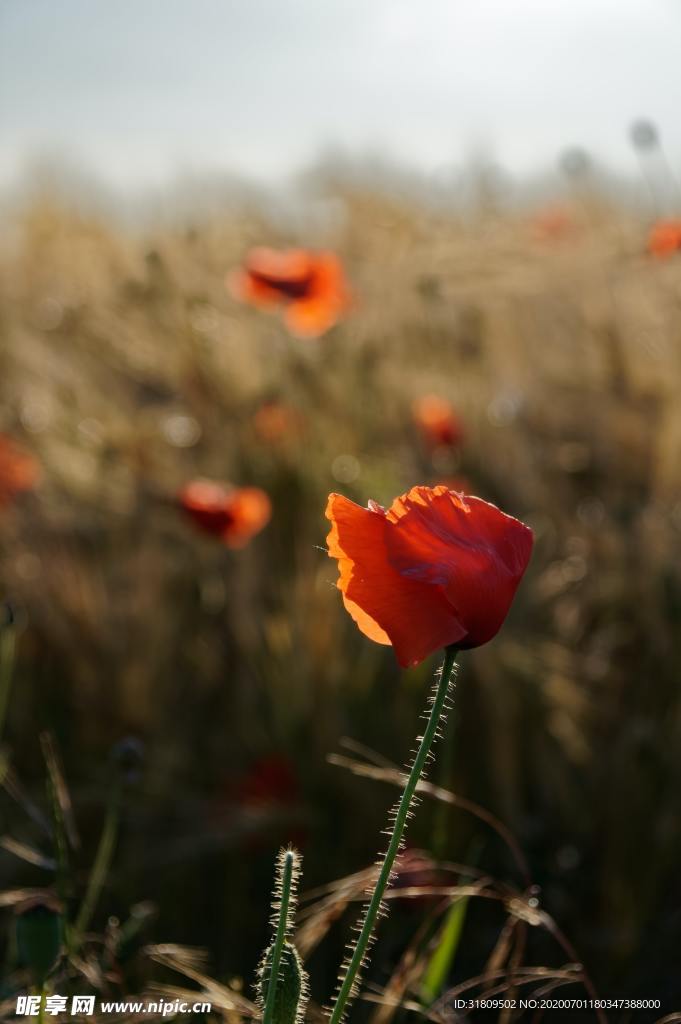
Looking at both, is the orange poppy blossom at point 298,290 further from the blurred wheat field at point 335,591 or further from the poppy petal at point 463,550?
the poppy petal at point 463,550

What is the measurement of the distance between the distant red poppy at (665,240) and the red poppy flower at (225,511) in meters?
0.66

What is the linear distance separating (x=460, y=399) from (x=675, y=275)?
33 cm

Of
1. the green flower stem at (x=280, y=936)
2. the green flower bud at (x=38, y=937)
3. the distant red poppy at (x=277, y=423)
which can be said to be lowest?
the green flower bud at (x=38, y=937)

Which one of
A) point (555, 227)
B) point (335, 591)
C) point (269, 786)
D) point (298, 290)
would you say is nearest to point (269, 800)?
point (269, 786)

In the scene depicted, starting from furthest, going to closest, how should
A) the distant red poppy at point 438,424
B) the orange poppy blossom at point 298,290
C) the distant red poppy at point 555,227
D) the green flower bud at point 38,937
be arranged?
the distant red poppy at point 555,227 < the orange poppy blossom at point 298,290 < the distant red poppy at point 438,424 < the green flower bud at point 38,937

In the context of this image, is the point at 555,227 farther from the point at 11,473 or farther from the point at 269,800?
the point at 269,800

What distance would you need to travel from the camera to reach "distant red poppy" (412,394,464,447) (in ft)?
5.07

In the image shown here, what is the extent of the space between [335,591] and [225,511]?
147 millimetres

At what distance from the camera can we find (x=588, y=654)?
138 cm

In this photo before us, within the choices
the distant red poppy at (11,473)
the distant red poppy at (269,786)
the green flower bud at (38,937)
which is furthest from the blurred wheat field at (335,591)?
the green flower bud at (38,937)

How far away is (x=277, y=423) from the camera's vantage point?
1556 millimetres

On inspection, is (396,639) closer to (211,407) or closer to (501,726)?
(501,726)

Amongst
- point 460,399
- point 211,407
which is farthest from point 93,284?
point 460,399

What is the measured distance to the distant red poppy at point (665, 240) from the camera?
156 cm
